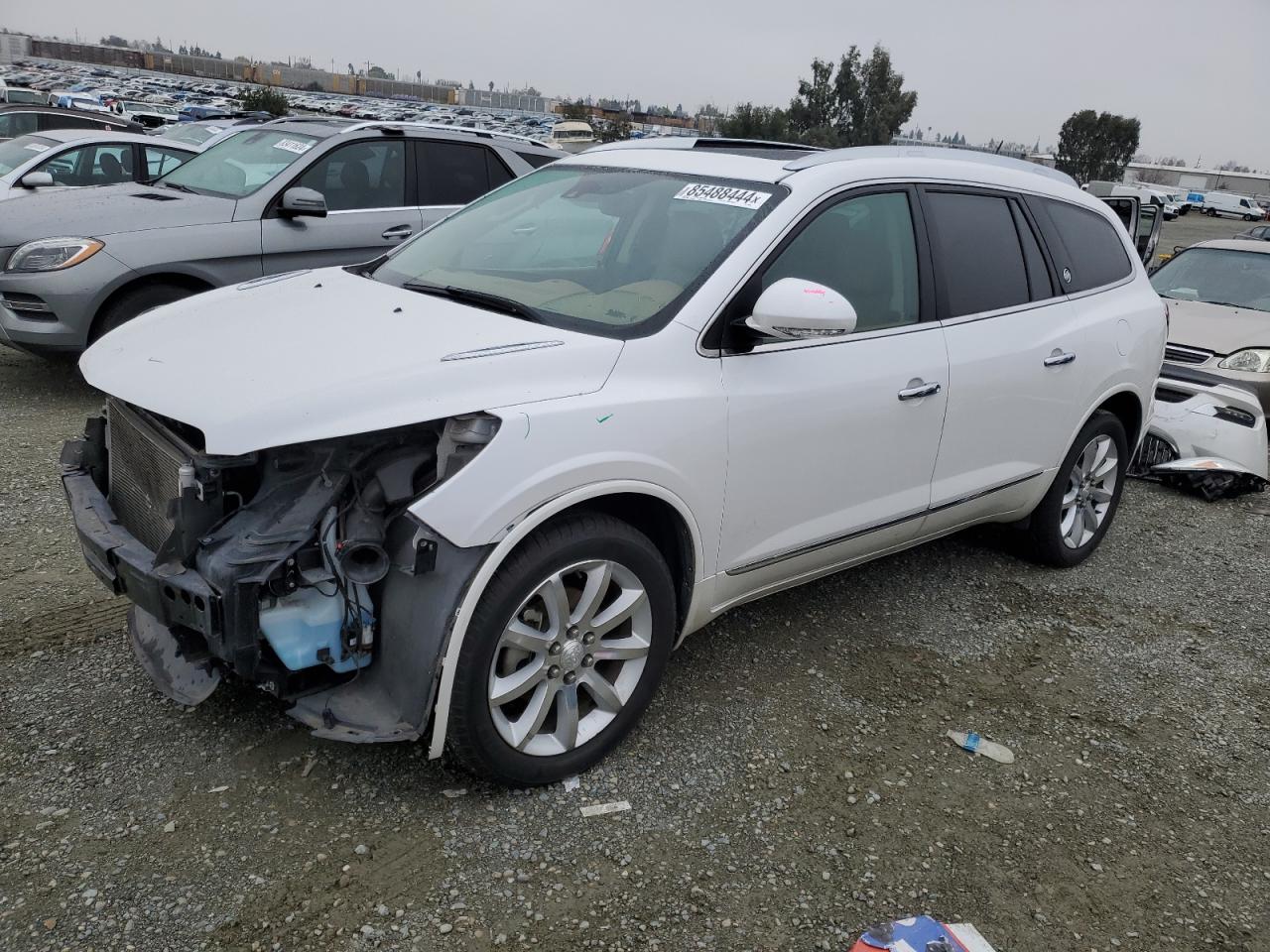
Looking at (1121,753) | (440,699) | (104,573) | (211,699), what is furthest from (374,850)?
(1121,753)

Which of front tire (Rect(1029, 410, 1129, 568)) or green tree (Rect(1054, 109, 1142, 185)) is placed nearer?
front tire (Rect(1029, 410, 1129, 568))

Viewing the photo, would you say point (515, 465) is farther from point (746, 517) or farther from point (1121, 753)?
point (1121, 753)

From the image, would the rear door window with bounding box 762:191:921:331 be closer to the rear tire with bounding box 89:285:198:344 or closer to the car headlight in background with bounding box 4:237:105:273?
the rear tire with bounding box 89:285:198:344

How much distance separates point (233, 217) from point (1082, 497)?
17.8ft

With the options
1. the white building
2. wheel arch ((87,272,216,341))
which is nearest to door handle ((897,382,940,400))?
wheel arch ((87,272,216,341))

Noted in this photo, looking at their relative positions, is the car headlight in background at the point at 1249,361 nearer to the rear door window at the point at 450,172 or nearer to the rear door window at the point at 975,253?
the rear door window at the point at 975,253

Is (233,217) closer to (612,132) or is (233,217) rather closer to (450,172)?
(450,172)

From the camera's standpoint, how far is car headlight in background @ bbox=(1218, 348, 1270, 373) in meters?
7.28

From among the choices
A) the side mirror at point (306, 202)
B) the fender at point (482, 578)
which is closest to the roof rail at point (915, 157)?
the fender at point (482, 578)

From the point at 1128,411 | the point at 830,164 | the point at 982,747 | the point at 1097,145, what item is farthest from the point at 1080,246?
the point at 1097,145

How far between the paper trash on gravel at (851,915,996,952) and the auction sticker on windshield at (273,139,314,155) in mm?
6227

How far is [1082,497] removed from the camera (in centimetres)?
478

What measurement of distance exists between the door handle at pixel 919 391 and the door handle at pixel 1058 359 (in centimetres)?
82

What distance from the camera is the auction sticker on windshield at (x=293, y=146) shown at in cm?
675
